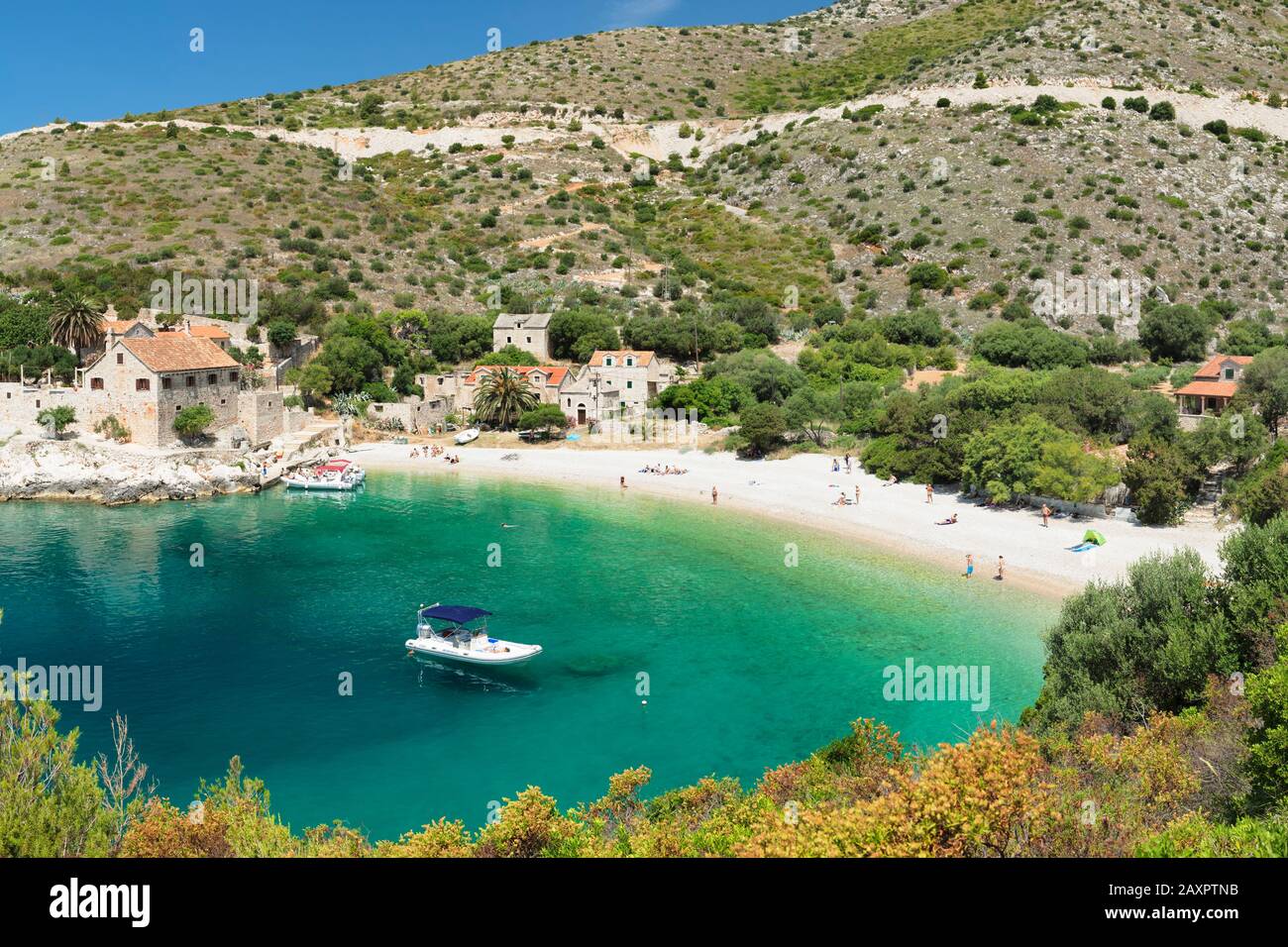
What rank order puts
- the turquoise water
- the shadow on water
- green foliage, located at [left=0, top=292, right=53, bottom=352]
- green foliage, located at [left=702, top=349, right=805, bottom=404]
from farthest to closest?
green foliage, located at [left=702, top=349, right=805, bottom=404] → green foliage, located at [left=0, top=292, right=53, bottom=352] → the shadow on water → the turquoise water

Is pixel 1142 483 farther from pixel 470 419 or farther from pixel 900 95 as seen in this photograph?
pixel 900 95

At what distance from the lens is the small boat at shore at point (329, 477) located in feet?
149

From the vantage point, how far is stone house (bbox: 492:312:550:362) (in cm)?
6475

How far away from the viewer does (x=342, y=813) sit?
53.4 ft

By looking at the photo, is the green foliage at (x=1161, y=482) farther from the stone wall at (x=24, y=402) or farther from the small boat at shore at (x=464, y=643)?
the stone wall at (x=24, y=402)

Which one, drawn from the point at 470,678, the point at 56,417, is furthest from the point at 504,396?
the point at 470,678

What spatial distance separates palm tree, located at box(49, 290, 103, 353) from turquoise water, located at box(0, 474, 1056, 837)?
811 inches

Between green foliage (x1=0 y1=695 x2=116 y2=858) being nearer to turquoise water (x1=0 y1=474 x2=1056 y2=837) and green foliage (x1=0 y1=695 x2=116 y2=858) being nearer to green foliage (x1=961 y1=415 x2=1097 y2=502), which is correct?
turquoise water (x1=0 y1=474 x2=1056 y2=837)

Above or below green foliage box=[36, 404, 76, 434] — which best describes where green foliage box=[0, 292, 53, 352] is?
above

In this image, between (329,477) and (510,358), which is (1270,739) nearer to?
(329,477)

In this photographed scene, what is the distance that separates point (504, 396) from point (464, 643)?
33474 millimetres

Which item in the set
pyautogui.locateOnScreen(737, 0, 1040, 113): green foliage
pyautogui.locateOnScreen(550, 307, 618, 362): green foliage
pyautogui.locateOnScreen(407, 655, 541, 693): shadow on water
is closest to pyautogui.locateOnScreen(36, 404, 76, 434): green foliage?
pyautogui.locateOnScreen(550, 307, 618, 362): green foliage

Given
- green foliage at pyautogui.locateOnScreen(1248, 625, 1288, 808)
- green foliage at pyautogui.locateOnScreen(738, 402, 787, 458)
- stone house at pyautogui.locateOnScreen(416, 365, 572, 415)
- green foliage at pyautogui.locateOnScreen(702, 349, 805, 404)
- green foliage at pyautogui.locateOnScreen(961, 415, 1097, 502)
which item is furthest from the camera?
stone house at pyautogui.locateOnScreen(416, 365, 572, 415)

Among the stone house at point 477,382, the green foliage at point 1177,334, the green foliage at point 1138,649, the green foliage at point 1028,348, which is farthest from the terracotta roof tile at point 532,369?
the green foliage at point 1177,334
